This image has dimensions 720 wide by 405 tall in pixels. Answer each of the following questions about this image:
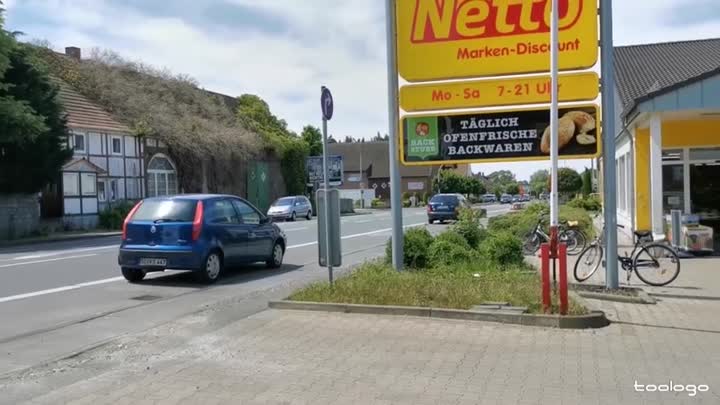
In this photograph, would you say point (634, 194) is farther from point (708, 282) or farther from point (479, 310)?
point (479, 310)

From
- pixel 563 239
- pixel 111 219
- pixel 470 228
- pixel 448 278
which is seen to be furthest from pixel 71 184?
pixel 448 278

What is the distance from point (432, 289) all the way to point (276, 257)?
579 centimetres

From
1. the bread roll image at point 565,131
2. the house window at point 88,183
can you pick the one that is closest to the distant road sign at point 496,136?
the bread roll image at point 565,131

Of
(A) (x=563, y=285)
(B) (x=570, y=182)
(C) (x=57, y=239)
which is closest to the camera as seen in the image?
(A) (x=563, y=285)

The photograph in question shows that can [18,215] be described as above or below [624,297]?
above

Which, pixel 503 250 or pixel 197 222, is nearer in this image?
pixel 197 222

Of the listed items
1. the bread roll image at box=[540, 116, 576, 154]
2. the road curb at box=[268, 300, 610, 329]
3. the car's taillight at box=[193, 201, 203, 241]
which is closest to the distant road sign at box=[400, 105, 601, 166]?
the bread roll image at box=[540, 116, 576, 154]

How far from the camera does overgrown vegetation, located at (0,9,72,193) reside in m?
26.3

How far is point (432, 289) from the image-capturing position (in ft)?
30.6

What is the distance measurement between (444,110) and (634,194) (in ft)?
31.5

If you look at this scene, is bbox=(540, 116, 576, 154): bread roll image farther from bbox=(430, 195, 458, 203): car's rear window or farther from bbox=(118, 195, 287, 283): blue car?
bbox=(430, 195, 458, 203): car's rear window

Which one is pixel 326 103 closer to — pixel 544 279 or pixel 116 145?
pixel 544 279

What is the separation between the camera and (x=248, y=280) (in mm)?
12578

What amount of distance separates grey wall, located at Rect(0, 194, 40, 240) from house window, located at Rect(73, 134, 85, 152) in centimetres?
394
